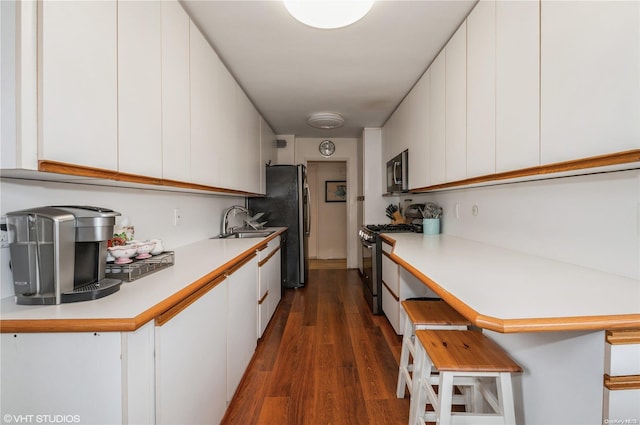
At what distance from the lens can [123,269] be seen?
1.22 meters

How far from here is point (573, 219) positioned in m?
1.33

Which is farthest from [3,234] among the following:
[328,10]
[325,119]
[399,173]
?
[325,119]

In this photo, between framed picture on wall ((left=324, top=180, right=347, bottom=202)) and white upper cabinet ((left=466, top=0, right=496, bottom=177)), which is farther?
framed picture on wall ((left=324, top=180, right=347, bottom=202))

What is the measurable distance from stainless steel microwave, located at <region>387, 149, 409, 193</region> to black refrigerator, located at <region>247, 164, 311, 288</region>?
1.25 meters

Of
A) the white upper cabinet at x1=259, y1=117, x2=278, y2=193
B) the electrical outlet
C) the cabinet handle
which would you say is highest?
the white upper cabinet at x1=259, y1=117, x2=278, y2=193

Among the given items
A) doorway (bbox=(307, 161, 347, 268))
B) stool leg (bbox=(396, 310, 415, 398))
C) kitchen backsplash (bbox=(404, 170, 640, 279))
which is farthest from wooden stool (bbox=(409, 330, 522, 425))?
doorway (bbox=(307, 161, 347, 268))

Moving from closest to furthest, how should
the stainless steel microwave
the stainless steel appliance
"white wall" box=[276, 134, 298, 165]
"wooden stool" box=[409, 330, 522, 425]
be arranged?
"wooden stool" box=[409, 330, 522, 425]
the stainless steel appliance
the stainless steel microwave
"white wall" box=[276, 134, 298, 165]

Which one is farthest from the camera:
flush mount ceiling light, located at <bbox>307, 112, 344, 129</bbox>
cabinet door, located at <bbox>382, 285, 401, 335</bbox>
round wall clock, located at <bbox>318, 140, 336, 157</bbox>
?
round wall clock, located at <bbox>318, 140, 336, 157</bbox>

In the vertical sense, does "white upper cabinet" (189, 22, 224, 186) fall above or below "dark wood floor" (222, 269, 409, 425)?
above

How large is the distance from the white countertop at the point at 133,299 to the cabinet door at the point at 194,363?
0.10 m

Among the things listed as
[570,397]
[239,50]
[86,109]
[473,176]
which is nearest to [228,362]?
[86,109]

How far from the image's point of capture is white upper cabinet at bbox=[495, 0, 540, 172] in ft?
4.09

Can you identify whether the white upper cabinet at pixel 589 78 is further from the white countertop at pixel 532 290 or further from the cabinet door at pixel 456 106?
the cabinet door at pixel 456 106

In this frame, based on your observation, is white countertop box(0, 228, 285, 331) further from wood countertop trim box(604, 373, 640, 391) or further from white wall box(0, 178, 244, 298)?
wood countertop trim box(604, 373, 640, 391)
